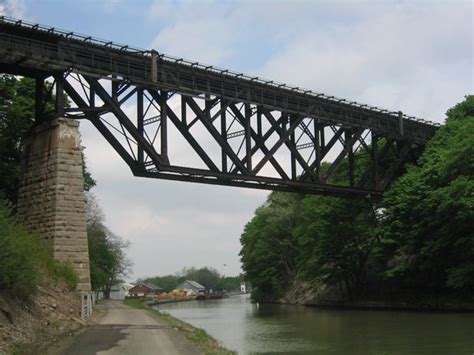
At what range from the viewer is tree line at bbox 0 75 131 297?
1730cm

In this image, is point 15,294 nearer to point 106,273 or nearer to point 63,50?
point 63,50

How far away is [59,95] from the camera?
84.7 feet

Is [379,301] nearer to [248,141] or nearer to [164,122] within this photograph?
[248,141]

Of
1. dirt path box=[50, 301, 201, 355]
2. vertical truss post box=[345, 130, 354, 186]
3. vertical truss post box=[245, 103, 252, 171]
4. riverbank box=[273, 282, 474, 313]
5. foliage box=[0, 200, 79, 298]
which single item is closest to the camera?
dirt path box=[50, 301, 201, 355]

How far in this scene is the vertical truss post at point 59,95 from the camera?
2526cm

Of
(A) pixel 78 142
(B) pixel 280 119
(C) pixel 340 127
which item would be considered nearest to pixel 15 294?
(A) pixel 78 142

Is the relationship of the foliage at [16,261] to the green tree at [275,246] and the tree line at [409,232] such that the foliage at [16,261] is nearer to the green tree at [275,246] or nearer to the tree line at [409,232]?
the tree line at [409,232]

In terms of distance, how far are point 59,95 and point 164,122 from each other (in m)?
5.61

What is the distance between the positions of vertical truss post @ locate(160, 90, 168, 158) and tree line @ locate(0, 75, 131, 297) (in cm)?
691

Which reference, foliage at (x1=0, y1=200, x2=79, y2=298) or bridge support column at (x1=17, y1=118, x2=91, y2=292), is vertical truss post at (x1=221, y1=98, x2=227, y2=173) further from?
foliage at (x1=0, y1=200, x2=79, y2=298)

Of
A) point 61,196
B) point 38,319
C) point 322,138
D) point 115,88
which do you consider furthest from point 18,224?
point 322,138

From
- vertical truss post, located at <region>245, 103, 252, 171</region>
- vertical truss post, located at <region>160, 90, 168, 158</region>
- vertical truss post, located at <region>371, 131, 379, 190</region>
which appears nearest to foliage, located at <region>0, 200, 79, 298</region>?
vertical truss post, located at <region>160, 90, 168, 158</region>

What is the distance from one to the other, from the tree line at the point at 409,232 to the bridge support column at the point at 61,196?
23.6 m

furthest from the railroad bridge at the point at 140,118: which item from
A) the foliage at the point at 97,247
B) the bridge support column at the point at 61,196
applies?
the foliage at the point at 97,247
